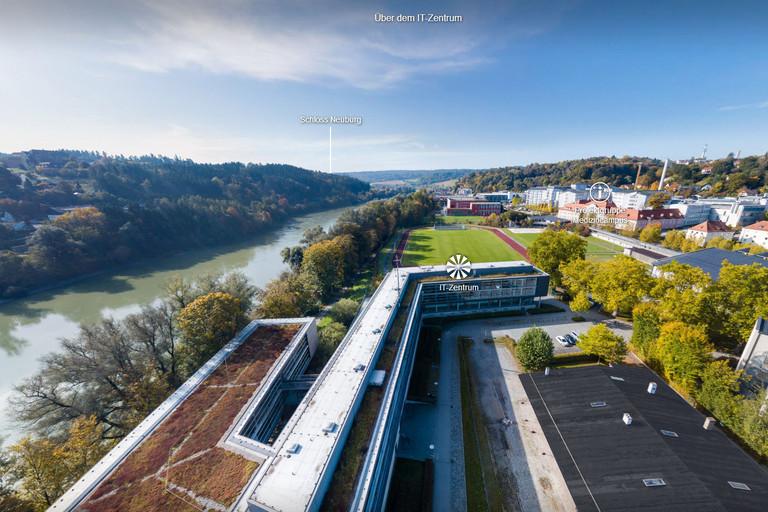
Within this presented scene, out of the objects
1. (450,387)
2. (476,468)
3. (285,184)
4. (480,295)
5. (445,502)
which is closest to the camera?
(445,502)

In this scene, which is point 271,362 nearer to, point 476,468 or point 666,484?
point 476,468

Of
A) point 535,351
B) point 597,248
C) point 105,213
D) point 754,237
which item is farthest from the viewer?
point 105,213

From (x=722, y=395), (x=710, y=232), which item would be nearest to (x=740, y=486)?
(x=722, y=395)

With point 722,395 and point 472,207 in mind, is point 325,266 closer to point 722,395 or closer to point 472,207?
point 722,395

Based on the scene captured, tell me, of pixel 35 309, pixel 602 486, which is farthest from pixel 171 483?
pixel 35 309

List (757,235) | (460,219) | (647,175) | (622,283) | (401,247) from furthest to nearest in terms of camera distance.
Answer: (647,175) < (460,219) < (401,247) < (757,235) < (622,283)

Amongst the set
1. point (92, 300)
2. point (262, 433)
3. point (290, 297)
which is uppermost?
point (290, 297)

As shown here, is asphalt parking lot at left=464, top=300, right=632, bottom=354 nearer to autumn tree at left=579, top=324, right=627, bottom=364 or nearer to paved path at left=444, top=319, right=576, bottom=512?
paved path at left=444, top=319, right=576, bottom=512
